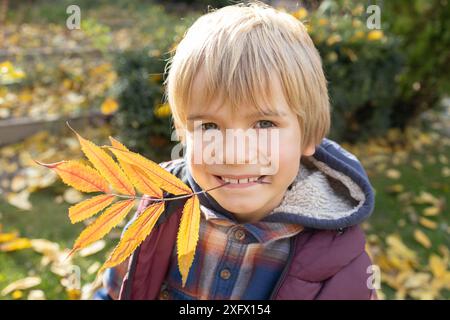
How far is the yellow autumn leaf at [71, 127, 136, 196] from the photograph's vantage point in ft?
2.90

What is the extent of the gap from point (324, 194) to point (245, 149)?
0.46m

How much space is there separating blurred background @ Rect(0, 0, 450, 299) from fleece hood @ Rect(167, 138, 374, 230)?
2.70ft

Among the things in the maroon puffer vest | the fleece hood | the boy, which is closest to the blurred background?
the maroon puffer vest

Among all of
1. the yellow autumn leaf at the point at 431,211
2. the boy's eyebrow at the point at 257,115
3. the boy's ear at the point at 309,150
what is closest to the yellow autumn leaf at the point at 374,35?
the yellow autumn leaf at the point at 431,211

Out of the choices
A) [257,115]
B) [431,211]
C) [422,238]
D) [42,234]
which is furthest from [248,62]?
[431,211]

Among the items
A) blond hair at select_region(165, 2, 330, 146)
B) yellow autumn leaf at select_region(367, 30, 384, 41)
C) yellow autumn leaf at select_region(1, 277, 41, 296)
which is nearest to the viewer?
blond hair at select_region(165, 2, 330, 146)

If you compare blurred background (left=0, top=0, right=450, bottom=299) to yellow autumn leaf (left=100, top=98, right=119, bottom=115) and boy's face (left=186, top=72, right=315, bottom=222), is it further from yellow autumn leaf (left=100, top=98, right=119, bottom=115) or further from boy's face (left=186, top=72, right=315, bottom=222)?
boy's face (left=186, top=72, right=315, bottom=222)

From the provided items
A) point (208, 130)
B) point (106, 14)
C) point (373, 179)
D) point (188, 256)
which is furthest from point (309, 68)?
point (106, 14)

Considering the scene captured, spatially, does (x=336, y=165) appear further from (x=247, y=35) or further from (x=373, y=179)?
(x=373, y=179)

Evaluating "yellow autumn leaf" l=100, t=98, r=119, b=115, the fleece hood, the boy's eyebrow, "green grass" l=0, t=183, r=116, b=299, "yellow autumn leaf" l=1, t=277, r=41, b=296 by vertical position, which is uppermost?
the boy's eyebrow

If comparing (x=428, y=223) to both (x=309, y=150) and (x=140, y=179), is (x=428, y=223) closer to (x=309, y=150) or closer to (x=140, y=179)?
(x=309, y=150)

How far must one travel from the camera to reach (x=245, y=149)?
3.91 feet

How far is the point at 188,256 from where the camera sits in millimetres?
958
